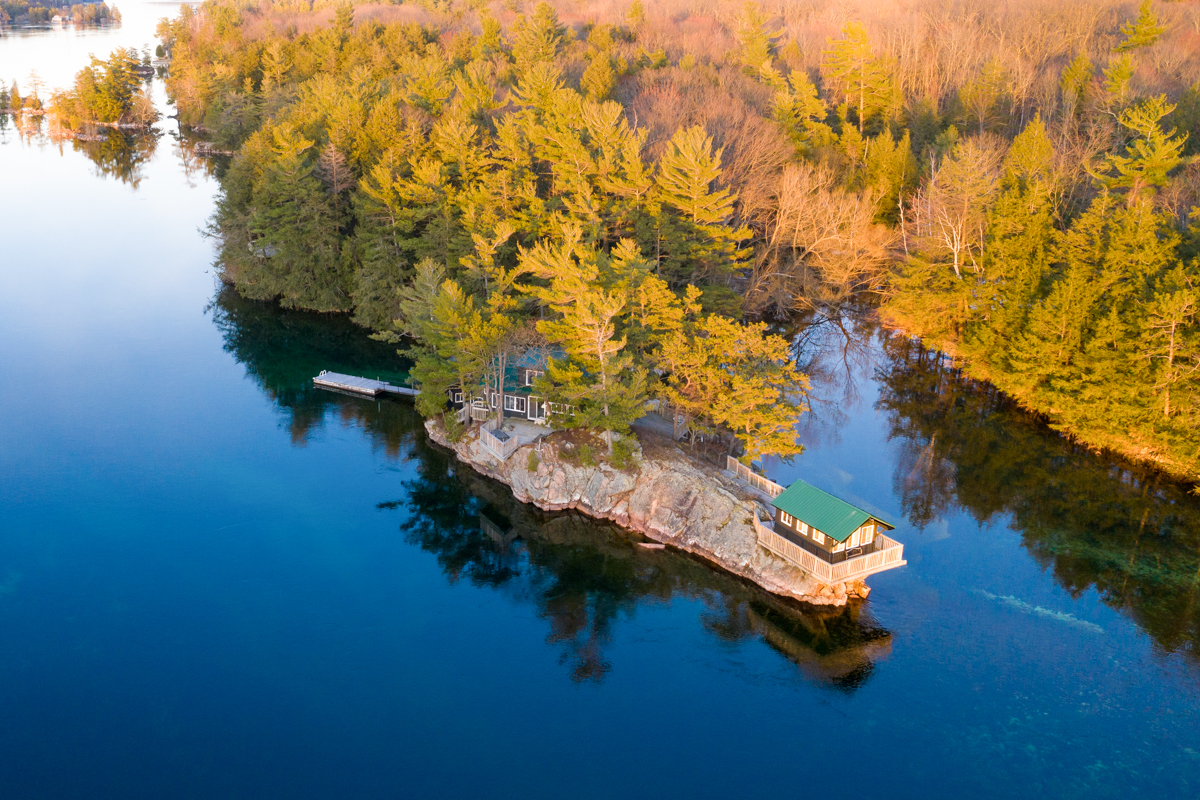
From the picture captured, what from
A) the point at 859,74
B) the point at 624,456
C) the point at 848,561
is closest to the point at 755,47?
the point at 859,74

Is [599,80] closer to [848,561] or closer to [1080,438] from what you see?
[1080,438]

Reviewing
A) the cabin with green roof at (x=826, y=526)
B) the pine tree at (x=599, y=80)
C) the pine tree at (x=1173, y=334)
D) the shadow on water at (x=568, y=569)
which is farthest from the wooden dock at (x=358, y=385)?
the pine tree at (x=1173, y=334)

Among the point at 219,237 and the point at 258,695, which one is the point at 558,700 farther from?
the point at 219,237

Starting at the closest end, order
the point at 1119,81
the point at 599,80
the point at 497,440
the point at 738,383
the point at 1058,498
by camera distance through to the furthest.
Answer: the point at 738,383 → the point at 1058,498 → the point at 497,440 → the point at 1119,81 → the point at 599,80

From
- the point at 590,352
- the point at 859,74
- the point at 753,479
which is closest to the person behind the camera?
the point at 753,479

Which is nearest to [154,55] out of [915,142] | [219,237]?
[219,237]

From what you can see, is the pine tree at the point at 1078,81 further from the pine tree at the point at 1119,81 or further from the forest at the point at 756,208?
the pine tree at the point at 1119,81

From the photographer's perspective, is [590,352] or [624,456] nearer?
[624,456]
